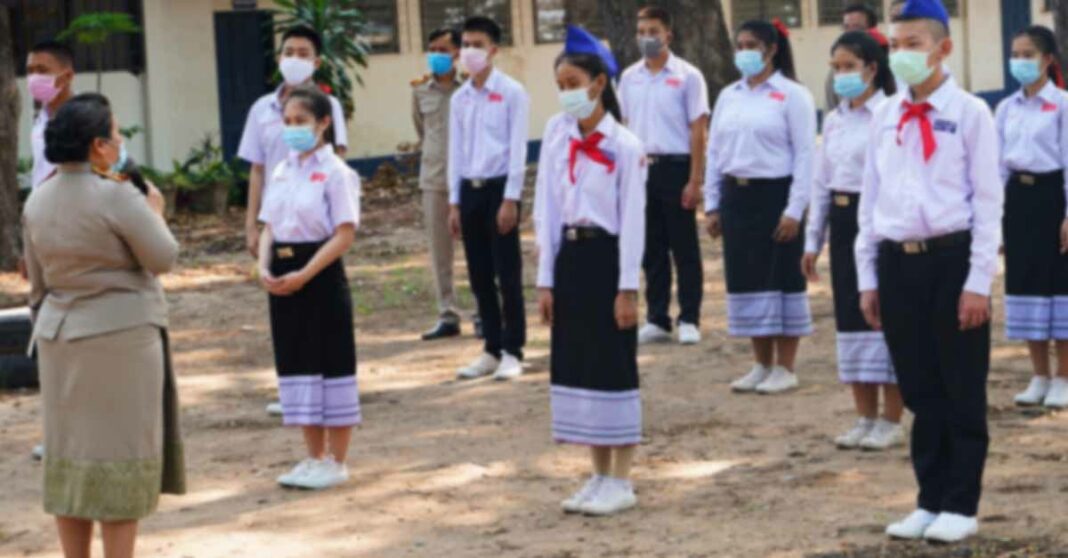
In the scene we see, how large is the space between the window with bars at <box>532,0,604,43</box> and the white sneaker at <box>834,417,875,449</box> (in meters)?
18.0

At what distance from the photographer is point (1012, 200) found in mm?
10570

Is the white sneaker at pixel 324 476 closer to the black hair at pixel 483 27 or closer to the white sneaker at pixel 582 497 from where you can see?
the white sneaker at pixel 582 497

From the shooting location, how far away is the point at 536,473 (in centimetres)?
957

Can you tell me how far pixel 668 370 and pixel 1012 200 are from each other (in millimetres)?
2569

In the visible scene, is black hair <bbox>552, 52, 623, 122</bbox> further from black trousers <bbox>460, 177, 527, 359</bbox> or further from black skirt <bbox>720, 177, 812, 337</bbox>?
black trousers <bbox>460, 177, 527, 359</bbox>

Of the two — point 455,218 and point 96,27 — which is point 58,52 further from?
point 96,27

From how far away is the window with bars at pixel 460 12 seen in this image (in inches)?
1040

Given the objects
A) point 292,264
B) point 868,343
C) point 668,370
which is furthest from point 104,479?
point 668,370

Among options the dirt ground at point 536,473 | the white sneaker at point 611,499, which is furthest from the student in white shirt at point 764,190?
the white sneaker at point 611,499

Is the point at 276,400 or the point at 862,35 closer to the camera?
the point at 862,35

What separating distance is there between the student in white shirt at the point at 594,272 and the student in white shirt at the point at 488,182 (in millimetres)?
3241

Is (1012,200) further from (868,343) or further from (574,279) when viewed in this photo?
(574,279)

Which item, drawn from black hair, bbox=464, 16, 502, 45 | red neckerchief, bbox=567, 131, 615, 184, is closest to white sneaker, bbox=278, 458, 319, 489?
red neckerchief, bbox=567, 131, 615, 184

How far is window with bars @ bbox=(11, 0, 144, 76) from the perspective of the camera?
23156 millimetres
